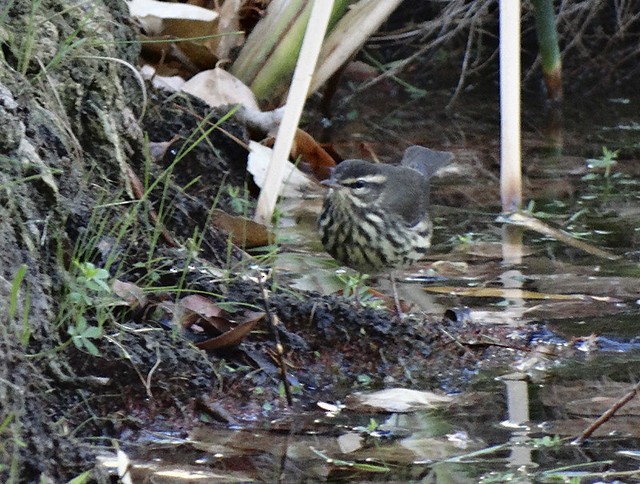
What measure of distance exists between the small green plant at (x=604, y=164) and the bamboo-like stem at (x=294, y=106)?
2755 mm

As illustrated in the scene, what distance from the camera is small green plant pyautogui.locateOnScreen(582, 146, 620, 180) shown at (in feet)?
25.8

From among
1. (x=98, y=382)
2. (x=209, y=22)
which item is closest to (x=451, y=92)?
(x=209, y=22)

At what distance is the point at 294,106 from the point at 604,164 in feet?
9.95

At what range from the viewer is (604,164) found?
7980mm

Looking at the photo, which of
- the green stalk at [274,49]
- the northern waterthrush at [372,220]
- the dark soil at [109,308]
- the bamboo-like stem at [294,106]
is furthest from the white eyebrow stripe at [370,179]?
the green stalk at [274,49]

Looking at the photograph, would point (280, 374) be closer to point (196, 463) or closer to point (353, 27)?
point (196, 463)

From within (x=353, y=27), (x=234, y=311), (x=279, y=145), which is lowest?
(x=234, y=311)

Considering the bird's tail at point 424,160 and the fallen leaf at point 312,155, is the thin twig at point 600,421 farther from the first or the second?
the fallen leaf at point 312,155

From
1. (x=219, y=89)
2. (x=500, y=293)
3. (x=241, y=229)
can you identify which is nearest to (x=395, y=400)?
(x=500, y=293)

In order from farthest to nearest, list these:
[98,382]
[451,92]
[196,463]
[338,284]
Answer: [451,92] → [338,284] → [98,382] → [196,463]

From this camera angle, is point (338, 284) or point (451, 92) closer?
point (338, 284)

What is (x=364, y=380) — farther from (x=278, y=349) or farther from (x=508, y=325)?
(x=508, y=325)

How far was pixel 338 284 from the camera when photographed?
533 cm

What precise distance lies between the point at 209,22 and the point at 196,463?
171 inches
